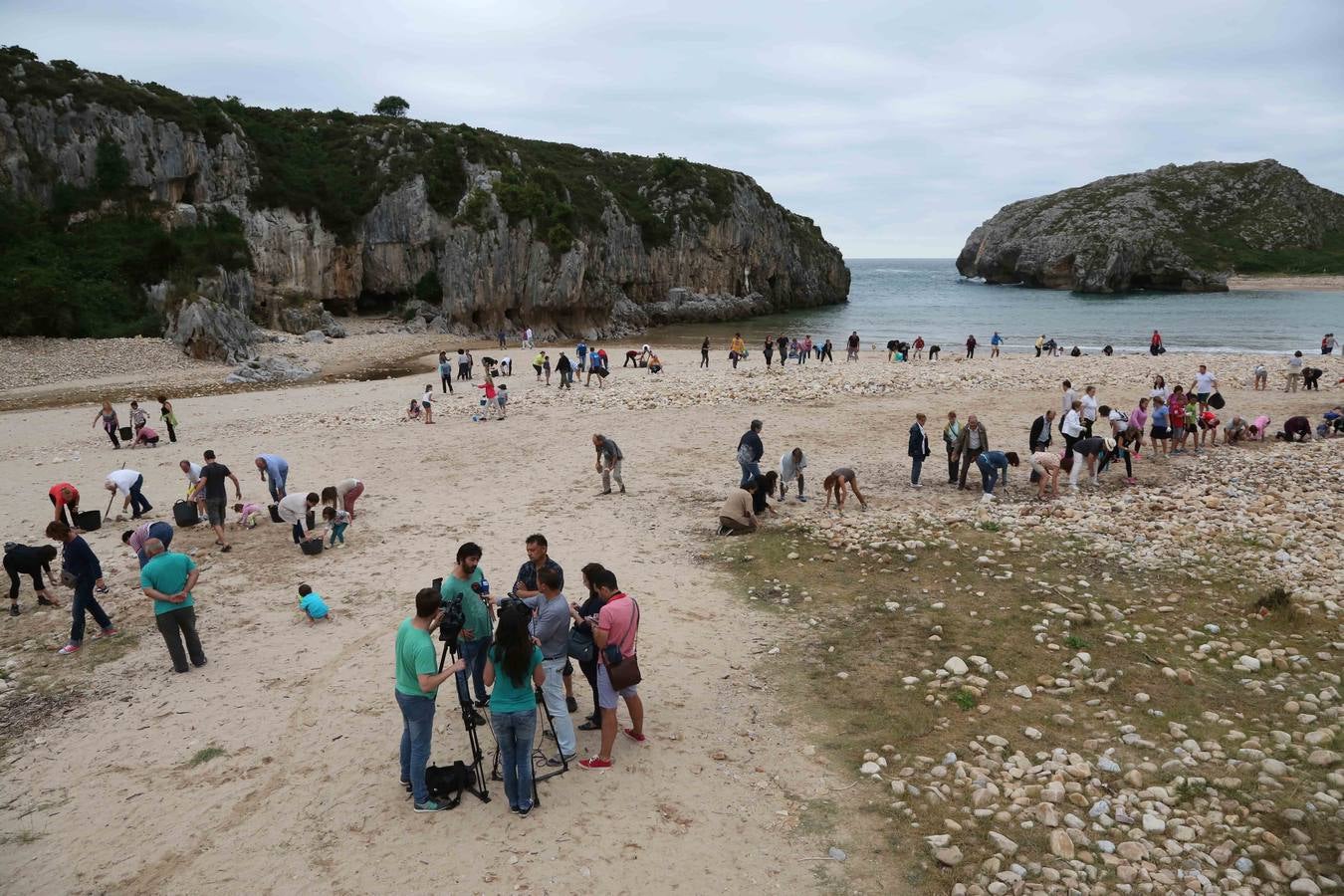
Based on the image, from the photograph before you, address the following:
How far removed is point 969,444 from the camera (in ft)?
52.9

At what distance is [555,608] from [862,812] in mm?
3118

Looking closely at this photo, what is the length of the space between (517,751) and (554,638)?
0.97 meters

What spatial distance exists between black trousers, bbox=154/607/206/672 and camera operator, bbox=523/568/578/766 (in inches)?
188

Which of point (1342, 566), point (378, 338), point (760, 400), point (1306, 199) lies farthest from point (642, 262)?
point (1306, 199)

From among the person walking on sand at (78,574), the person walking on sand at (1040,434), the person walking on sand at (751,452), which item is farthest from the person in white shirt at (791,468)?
the person walking on sand at (78,574)

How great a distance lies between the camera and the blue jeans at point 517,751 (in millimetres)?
6234

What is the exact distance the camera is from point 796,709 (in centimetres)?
816

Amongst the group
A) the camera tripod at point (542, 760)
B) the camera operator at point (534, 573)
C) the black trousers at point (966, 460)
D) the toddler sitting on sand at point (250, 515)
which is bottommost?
the camera tripod at point (542, 760)

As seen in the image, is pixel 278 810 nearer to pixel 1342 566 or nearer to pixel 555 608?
pixel 555 608

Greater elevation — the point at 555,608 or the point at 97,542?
the point at 555,608

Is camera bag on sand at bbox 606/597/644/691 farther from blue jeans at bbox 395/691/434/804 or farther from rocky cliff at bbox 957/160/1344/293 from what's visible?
rocky cliff at bbox 957/160/1344/293

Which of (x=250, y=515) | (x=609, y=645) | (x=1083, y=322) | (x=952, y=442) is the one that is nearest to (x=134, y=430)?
(x=250, y=515)

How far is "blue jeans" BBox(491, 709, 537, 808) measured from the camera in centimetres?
623

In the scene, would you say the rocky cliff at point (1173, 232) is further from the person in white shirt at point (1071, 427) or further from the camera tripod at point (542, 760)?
the camera tripod at point (542, 760)
